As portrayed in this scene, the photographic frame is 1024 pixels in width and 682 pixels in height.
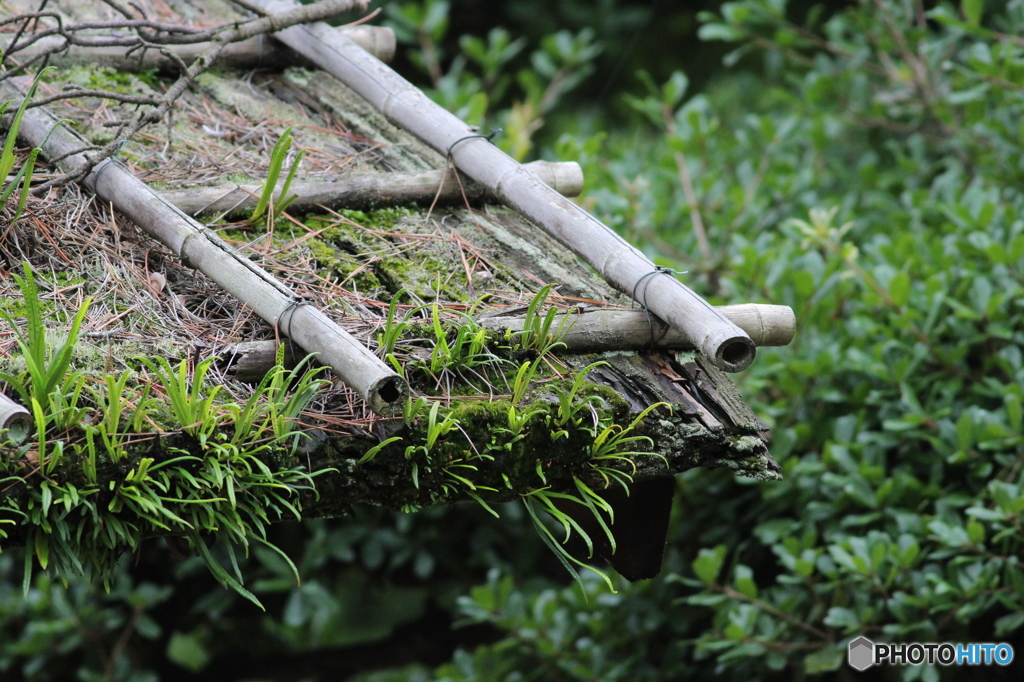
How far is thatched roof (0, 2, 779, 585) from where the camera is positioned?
1727 mm

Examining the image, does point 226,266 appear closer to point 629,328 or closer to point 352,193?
point 352,193

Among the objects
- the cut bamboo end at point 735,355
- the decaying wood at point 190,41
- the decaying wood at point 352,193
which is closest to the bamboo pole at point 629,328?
the cut bamboo end at point 735,355

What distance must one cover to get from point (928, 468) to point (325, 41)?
8.93 ft

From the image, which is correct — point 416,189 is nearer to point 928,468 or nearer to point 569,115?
point 928,468

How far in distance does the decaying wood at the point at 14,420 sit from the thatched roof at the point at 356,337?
0.13ft

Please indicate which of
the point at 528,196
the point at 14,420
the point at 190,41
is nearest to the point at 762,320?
the point at 528,196

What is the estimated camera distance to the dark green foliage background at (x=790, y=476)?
3.38 m

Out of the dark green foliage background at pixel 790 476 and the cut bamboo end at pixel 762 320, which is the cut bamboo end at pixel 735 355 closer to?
the cut bamboo end at pixel 762 320

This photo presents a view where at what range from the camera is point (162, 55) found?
9.76 feet

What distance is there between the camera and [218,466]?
165 cm

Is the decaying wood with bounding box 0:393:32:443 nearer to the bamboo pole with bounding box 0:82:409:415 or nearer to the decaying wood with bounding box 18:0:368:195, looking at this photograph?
the bamboo pole with bounding box 0:82:409:415

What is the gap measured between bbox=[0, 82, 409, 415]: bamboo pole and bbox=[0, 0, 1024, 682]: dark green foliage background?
6.65 ft

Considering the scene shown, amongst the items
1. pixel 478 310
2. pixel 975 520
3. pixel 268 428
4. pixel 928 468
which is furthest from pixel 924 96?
pixel 268 428

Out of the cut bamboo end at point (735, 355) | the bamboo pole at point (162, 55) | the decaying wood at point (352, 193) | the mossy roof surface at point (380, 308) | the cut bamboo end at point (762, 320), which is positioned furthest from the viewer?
the bamboo pole at point (162, 55)
